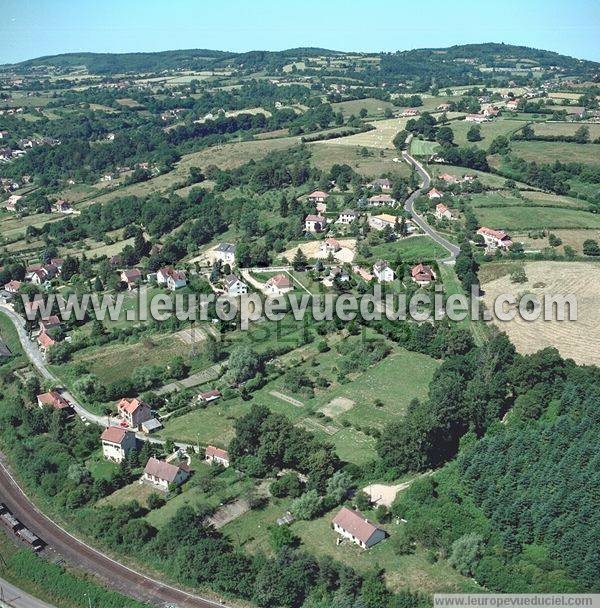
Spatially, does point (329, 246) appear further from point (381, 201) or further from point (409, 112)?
point (409, 112)

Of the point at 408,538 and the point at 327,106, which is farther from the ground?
the point at 327,106

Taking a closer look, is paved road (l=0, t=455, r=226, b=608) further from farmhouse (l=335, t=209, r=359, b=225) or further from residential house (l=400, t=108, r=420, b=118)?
residential house (l=400, t=108, r=420, b=118)

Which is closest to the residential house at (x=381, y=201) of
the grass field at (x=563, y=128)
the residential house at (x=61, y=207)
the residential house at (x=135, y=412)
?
the grass field at (x=563, y=128)

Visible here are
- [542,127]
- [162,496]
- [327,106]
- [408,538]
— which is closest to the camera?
[408,538]

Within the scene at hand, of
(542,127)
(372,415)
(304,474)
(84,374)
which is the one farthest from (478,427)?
(542,127)

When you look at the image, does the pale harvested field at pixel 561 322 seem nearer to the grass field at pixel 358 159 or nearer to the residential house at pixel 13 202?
the grass field at pixel 358 159

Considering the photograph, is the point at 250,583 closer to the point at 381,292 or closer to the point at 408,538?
the point at 408,538

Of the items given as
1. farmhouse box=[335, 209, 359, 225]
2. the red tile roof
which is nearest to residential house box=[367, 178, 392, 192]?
farmhouse box=[335, 209, 359, 225]
